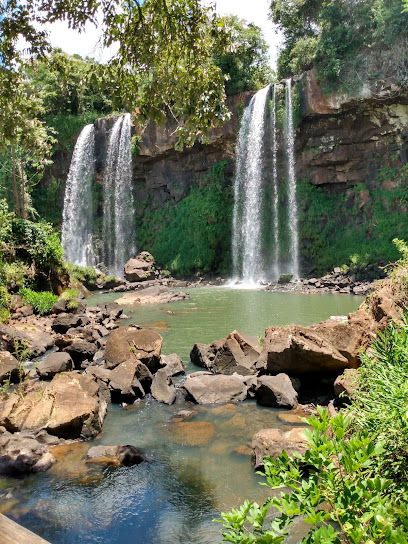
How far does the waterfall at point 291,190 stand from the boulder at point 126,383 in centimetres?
1814

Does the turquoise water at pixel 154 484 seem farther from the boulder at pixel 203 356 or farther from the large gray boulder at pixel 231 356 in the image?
the boulder at pixel 203 356

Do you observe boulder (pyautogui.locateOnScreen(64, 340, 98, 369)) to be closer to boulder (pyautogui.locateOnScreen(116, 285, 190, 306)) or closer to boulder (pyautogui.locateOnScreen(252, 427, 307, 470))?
boulder (pyautogui.locateOnScreen(252, 427, 307, 470))

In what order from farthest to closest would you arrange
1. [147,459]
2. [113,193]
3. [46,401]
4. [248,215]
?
1. [113,193]
2. [248,215]
3. [46,401]
4. [147,459]

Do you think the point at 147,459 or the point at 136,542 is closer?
the point at 136,542

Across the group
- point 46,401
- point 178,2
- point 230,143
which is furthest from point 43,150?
point 230,143

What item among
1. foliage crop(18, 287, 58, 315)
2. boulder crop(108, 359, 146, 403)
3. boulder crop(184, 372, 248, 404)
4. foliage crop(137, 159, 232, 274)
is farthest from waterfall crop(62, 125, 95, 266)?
boulder crop(184, 372, 248, 404)

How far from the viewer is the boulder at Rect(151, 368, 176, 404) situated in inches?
297

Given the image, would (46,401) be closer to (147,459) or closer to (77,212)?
(147,459)

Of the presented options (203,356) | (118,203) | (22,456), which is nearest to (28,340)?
(203,356)

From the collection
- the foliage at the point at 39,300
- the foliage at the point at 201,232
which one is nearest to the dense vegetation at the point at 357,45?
the foliage at the point at 201,232

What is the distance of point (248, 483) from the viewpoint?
4.88 metres

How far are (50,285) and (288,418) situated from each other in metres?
11.5

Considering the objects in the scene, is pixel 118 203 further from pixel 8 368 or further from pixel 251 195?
pixel 8 368

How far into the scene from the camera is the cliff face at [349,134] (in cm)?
2230
